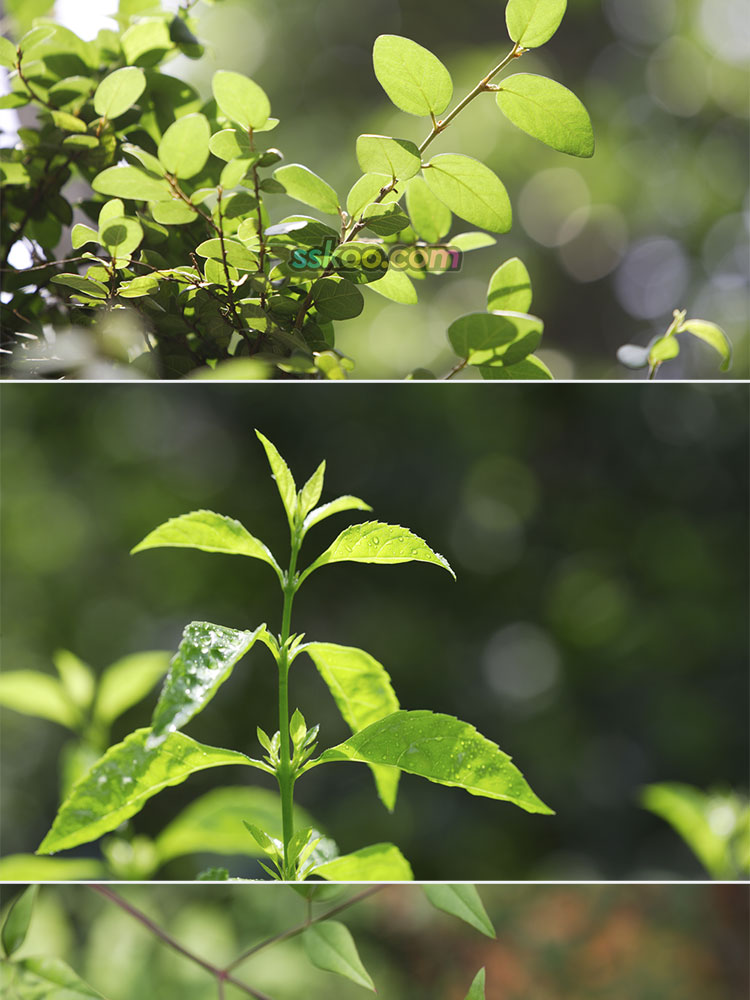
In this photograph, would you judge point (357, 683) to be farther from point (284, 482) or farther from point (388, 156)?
point (388, 156)

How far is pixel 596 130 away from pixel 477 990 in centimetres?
338

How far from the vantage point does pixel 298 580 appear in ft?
0.86

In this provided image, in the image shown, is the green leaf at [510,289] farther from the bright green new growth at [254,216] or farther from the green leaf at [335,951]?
the green leaf at [335,951]

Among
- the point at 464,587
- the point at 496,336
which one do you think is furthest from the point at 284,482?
the point at 464,587

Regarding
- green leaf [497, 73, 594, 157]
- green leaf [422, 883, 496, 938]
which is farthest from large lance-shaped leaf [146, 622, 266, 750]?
green leaf [497, 73, 594, 157]

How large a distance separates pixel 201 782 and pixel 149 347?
0.58 meters

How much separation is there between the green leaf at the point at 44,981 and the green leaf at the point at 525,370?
269 millimetres

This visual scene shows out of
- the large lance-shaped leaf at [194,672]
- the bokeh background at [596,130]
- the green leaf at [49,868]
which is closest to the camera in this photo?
the large lance-shaped leaf at [194,672]

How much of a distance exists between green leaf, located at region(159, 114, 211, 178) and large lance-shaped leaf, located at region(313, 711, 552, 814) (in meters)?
0.22

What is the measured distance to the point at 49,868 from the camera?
435 millimetres

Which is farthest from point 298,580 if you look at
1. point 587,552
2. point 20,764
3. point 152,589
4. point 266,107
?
point 587,552

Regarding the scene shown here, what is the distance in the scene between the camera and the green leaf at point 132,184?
314 mm

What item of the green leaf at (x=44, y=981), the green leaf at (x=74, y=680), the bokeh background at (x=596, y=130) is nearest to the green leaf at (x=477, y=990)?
the green leaf at (x=44, y=981)

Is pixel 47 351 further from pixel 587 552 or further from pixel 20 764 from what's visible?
pixel 587 552
